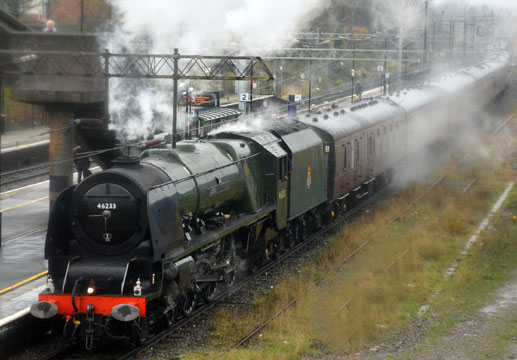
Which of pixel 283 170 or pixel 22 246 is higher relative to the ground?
pixel 283 170

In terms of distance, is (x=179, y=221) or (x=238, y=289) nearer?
(x=179, y=221)

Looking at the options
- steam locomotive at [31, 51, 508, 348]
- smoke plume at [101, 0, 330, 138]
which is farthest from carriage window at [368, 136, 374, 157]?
smoke plume at [101, 0, 330, 138]

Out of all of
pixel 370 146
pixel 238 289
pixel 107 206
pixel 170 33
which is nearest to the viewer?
pixel 107 206

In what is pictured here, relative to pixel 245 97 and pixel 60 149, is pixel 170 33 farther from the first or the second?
pixel 245 97

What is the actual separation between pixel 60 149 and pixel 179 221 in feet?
37.8

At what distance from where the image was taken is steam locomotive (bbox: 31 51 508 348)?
11711 millimetres

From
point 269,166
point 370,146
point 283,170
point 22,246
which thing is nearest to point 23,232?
point 22,246

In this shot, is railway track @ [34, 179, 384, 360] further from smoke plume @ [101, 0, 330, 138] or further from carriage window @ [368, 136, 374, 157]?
smoke plume @ [101, 0, 330, 138]

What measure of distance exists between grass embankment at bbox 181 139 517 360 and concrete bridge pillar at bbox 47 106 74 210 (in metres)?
8.61

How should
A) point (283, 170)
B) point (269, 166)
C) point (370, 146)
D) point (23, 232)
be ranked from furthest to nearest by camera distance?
1. point (370, 146)
2. point (23, 232)
3. point (283, 170)
4. point (269, 166)

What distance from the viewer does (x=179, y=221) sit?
1256 cm

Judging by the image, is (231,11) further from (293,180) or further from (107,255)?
(107,255)

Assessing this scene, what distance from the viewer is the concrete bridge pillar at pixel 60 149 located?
2187cm

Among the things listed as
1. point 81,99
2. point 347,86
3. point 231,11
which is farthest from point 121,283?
point 347,86
